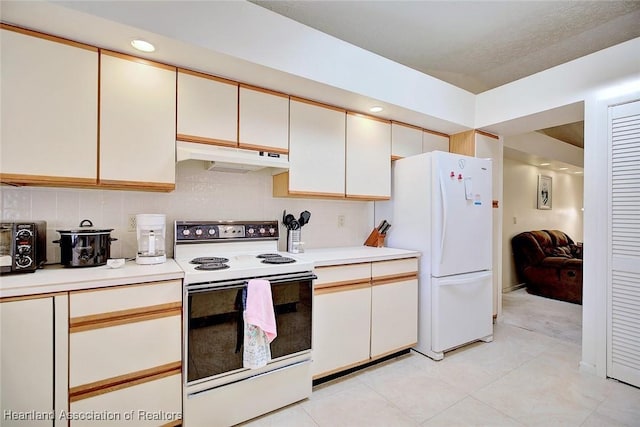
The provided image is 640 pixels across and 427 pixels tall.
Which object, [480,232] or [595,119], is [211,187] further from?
[595,119]

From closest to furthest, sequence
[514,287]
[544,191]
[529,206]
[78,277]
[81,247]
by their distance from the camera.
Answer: [78,277] < [81,247] < [514,287] < [529,206] < [544,191]

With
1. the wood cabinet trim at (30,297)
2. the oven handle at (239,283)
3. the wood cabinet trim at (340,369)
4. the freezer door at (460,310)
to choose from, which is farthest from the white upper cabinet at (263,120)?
the freezer door at (460,310)

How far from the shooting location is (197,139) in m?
1.94

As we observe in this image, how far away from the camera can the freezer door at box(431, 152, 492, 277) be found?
2.51 meters

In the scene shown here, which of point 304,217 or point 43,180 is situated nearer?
point 43,180

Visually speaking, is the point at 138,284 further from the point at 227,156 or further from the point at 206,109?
the point at 206,109

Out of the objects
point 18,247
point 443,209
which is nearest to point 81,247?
point 18,247

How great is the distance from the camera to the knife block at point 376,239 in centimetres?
289

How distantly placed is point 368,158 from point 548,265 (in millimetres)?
3731

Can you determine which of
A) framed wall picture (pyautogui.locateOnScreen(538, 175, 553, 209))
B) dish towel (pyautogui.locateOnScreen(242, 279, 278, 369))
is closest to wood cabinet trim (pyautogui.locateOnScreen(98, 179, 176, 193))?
dish towel (pyautogui.locateOnScreen(242, 279, 278, 369))

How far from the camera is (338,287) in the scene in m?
2.16

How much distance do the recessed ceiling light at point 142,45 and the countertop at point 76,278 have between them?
122 cm

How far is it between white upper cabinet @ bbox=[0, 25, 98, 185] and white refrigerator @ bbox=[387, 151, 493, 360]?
2.32 meters

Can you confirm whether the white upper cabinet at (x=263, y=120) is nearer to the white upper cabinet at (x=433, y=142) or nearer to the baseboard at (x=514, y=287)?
the white upper cabinet at (x=433, y=142)
